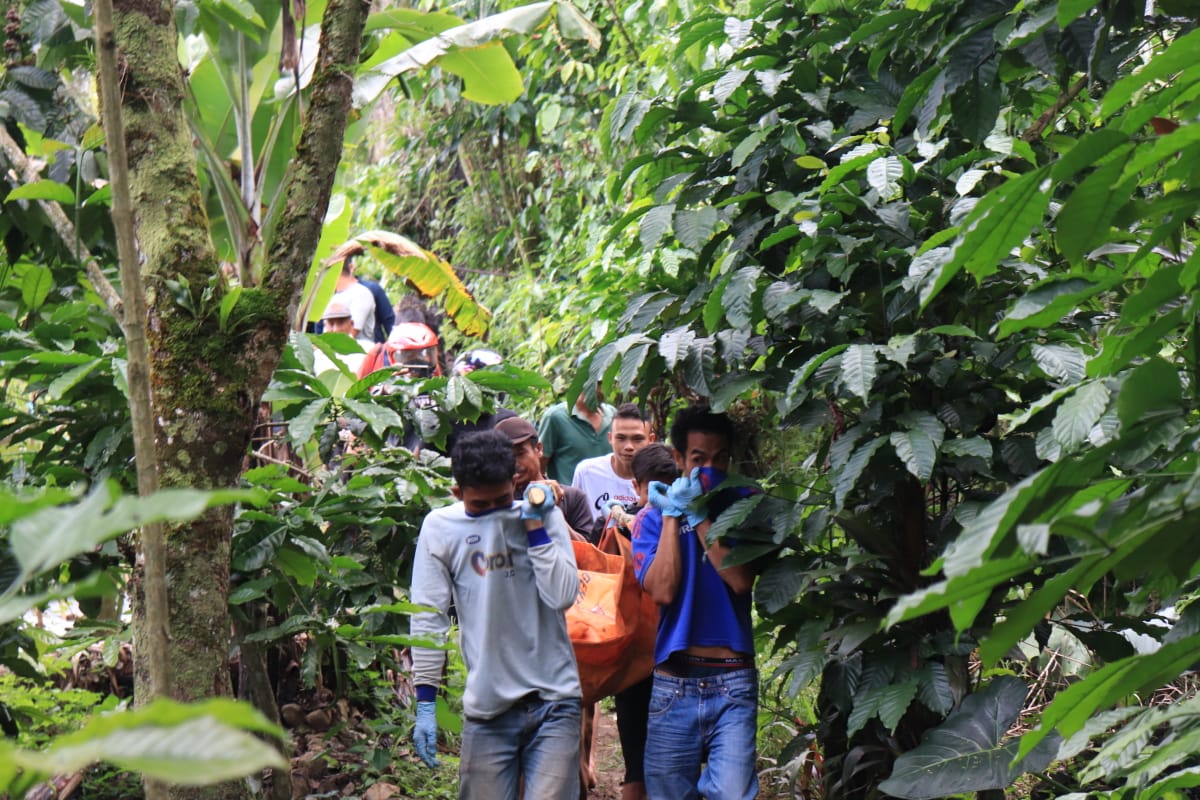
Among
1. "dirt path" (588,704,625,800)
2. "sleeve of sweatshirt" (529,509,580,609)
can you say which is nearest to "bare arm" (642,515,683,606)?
"sleeve of sweatshirt" (529,509,580,609)

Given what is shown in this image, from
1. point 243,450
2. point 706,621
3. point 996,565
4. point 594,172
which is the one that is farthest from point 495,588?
point 594,172

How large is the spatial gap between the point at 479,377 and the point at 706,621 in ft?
3.91

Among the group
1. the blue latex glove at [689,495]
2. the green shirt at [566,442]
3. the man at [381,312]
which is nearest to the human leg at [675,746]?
the blue latex glove at [689,495]

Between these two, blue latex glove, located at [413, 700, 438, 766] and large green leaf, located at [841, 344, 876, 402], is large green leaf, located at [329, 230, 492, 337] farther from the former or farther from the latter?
large green leaf, located at [841, 344, 876, 402]

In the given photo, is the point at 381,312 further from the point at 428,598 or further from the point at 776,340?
the point at 776,340

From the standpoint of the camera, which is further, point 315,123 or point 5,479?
point 5,479

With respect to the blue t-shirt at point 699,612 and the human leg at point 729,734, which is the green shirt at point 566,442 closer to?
the blue t-shirt at point 699,612

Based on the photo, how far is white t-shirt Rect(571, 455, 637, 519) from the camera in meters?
5.92

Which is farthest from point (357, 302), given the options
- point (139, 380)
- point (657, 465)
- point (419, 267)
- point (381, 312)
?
point (139, 380)

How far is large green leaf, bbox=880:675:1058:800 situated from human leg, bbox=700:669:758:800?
82 centimetres

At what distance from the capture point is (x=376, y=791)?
5309mm

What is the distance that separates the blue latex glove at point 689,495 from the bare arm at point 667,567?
0.09 metres

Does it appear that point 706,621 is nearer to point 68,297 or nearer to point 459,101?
point 68,297

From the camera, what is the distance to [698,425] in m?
4.38
